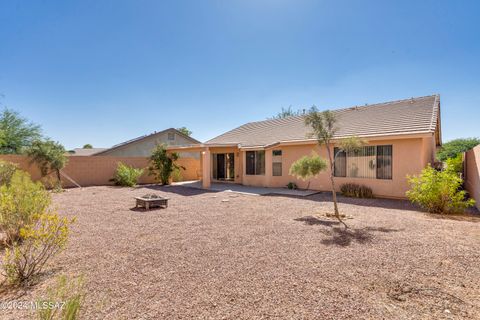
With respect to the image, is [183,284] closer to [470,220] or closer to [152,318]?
[152,318]

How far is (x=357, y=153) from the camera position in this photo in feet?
38.8

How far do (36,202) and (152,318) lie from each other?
146 inches

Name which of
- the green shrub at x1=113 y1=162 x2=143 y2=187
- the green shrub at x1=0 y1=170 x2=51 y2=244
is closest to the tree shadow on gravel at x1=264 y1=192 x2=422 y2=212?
the green shrub at x1=0 y1=170 x2=51 y2=244

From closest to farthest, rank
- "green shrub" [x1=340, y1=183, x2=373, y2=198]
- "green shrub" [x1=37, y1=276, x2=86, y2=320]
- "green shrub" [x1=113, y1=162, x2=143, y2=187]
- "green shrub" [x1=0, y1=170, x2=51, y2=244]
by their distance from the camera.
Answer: "green shrub" [x1=37, y1=276, x2=86, y2=320]
"green shrub" [x1=0, y1=170, x2=51, y2=244]
"green shrub" [x1=340, y1=183, x2=373, y2=198]
"green shrub" [x1=113, y1=162, x2=143, y2=187]

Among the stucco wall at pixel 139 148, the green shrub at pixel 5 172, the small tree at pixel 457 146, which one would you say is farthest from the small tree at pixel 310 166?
the small tree at pixel 457 146

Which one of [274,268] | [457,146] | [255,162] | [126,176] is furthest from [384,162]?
[457,146]

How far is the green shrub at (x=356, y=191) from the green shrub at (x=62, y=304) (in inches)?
448

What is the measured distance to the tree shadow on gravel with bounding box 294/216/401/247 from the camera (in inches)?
210

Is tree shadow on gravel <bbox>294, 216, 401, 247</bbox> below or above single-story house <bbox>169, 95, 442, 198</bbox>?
below

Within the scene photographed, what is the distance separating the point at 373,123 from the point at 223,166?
11034mm

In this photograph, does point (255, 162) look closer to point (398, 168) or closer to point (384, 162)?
point (384, 162)

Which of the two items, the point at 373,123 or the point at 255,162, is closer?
the point at 373,123

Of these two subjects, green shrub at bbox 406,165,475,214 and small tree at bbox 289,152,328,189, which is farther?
small tree at bbox 289,152,328,189

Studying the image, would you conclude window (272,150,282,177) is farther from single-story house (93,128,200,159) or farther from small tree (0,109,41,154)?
small tree (0,109,41,154)
